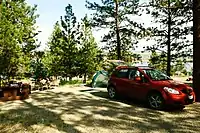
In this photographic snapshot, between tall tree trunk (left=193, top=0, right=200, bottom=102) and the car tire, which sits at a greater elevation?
tall tree trunk (left=193, top=0, right=200, bottom=102)

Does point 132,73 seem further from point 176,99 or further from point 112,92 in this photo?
point 176,99

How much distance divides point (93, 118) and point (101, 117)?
0.34 m

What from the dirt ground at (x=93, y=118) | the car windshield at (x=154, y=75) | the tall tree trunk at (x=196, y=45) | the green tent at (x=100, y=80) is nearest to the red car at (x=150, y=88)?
the car windshield at (x=154, y=75)

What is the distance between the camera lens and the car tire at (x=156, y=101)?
11062 mm

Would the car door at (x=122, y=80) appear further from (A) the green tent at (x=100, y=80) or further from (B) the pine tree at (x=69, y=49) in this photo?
(B) the pine tree at (x=69, y=49)

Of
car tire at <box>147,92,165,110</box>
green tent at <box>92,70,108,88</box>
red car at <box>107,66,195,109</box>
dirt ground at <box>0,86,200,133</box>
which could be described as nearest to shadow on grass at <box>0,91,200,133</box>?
dirt ground at <box>0,86,200,133</box>

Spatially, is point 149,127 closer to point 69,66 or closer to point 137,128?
point 137,128

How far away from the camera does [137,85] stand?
12.2 m

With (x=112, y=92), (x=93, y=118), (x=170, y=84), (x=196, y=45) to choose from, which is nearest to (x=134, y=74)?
(x=112, y=92)

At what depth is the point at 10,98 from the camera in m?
13.4

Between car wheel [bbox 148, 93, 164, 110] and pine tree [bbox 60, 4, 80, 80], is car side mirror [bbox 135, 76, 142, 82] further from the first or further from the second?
pine tree [bbox 60, 4, 80, 80]

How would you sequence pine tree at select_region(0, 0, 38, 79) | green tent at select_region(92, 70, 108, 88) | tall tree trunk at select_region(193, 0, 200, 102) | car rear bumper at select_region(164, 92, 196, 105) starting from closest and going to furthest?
car rear bumper at select_region(164, 92, 196, 105)
tall tree trunk at select_region(193, 0, 200, 102)
green tent at select_region(92, 70, 108, 88)
pine tree at select_region(0, 0, 38, 79)

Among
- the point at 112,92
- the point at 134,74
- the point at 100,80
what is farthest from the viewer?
the point at 100,80

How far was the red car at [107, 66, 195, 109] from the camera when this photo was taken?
10859 mm
